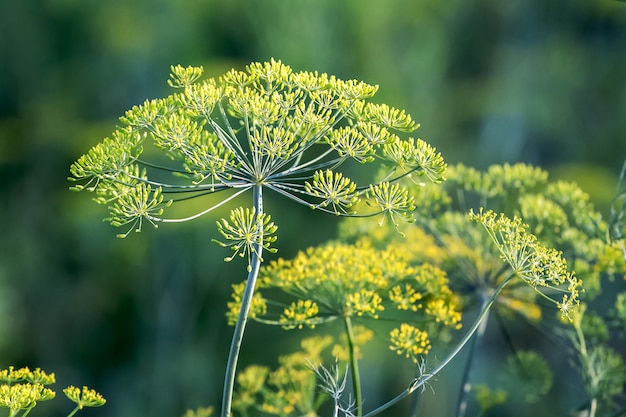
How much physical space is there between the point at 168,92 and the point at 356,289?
10.6 m

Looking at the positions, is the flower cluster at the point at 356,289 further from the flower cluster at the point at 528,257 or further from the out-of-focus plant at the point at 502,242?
the flower cluster at the point at 528,257

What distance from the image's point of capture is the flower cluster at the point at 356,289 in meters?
2.61

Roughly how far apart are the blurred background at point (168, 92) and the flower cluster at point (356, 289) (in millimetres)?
8925

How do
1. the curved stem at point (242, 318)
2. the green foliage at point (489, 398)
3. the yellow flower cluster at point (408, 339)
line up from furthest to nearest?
1. the green foliage at point (489, 398)
2. the yellow flower cluster at point (408, 339)
3. the curved stem at point (242, 318)

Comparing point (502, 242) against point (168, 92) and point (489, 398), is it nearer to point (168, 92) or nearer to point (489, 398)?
point (489, 398)

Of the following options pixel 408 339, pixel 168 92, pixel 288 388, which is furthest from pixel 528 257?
pixel 168 92

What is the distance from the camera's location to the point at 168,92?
12945 millimetres

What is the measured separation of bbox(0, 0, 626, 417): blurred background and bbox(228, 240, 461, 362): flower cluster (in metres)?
8.93

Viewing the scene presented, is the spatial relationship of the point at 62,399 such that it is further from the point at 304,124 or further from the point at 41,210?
the point at 304,124

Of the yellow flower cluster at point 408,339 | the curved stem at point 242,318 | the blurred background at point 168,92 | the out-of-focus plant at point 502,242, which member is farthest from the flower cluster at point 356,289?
the blurred background at point 168,92

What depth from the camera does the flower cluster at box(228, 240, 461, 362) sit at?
8.56 feet

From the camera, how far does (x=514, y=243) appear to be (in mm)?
2268

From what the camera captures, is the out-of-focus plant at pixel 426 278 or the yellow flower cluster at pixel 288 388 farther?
the yellow flower cluster at pixel 288 388

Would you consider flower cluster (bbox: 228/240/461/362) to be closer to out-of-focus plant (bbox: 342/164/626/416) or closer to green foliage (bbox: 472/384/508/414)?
out-of-focus plant (bbox: 342/164/626/416)
